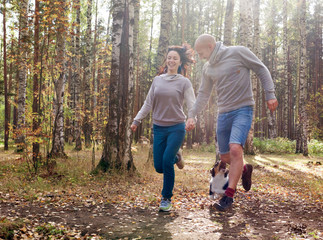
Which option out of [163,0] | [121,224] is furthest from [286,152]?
→ [121,224]

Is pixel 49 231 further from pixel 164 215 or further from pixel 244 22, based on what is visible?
pixel 244 22

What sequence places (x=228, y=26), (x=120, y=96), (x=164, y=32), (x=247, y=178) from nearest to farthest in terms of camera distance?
(x=247, y=178), (x=120, y=96), (x=164, y=32), (x=228, y=26)

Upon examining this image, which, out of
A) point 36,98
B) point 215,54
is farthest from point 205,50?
point 36,98

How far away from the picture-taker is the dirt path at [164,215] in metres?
3.55

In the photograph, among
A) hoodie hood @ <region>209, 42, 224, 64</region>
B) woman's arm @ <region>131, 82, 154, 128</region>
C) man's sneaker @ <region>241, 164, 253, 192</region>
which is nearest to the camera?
hoodie hood @ <region>209, 42, 224, 64</region>

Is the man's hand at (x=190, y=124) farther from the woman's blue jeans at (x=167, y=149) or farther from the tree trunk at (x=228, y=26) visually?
the tree trunk at (x=228, y=26)

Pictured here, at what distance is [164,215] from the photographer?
14.6 ft

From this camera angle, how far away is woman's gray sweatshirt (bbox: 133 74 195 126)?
4.76 m

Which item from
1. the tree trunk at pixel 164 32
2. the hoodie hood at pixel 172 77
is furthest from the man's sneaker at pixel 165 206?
the tree trunk at pixel 164 32

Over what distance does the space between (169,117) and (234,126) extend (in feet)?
3.64

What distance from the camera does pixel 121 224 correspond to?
3984 millimetres

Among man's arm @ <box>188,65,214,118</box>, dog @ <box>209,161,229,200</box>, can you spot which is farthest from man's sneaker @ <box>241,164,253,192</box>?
man's arm @ <box>188,65,214,118</box>

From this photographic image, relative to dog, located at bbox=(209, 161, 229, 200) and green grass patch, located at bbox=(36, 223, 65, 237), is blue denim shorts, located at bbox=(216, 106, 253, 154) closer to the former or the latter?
dog, located at bbox=(209, 161, 229, 200)

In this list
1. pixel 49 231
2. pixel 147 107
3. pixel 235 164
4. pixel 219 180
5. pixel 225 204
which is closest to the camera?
pixel 49 231
